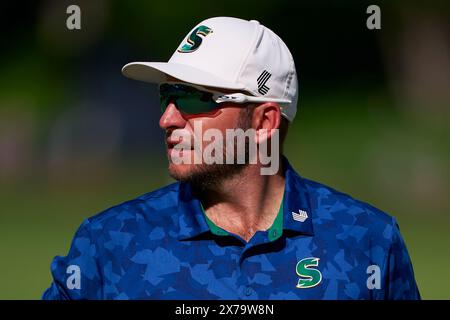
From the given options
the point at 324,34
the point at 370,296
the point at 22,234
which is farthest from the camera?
the point at 324,34

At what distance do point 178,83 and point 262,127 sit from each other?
1.22 feet

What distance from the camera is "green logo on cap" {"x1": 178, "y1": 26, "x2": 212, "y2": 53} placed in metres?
3.97

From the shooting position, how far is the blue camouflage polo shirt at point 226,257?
3.78m

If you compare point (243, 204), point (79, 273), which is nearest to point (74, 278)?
point (79, 273)

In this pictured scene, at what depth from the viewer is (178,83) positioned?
3857 mm

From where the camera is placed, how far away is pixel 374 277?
3850 mm

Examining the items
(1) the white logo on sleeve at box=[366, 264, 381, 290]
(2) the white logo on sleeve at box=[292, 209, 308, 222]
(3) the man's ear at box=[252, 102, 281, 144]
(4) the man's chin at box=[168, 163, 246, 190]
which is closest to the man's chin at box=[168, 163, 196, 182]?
(4) the man's chin at box=[168, 163, 246, 190]

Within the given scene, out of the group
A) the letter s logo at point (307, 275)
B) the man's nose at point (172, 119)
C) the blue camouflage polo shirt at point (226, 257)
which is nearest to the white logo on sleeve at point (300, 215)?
the blue camouflage polo shirt at point (226, 257)

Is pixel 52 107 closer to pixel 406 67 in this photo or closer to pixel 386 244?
pixel 406 67

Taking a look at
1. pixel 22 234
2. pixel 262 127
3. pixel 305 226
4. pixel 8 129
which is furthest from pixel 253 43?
pixel 8 129

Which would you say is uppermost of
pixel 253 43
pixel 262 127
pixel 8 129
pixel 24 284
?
pixel 253 43

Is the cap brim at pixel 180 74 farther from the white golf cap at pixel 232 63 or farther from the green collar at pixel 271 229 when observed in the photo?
the green collar at pixel 271 229

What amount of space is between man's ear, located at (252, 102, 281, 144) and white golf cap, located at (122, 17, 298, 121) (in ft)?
0.13

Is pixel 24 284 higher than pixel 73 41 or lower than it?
lower
